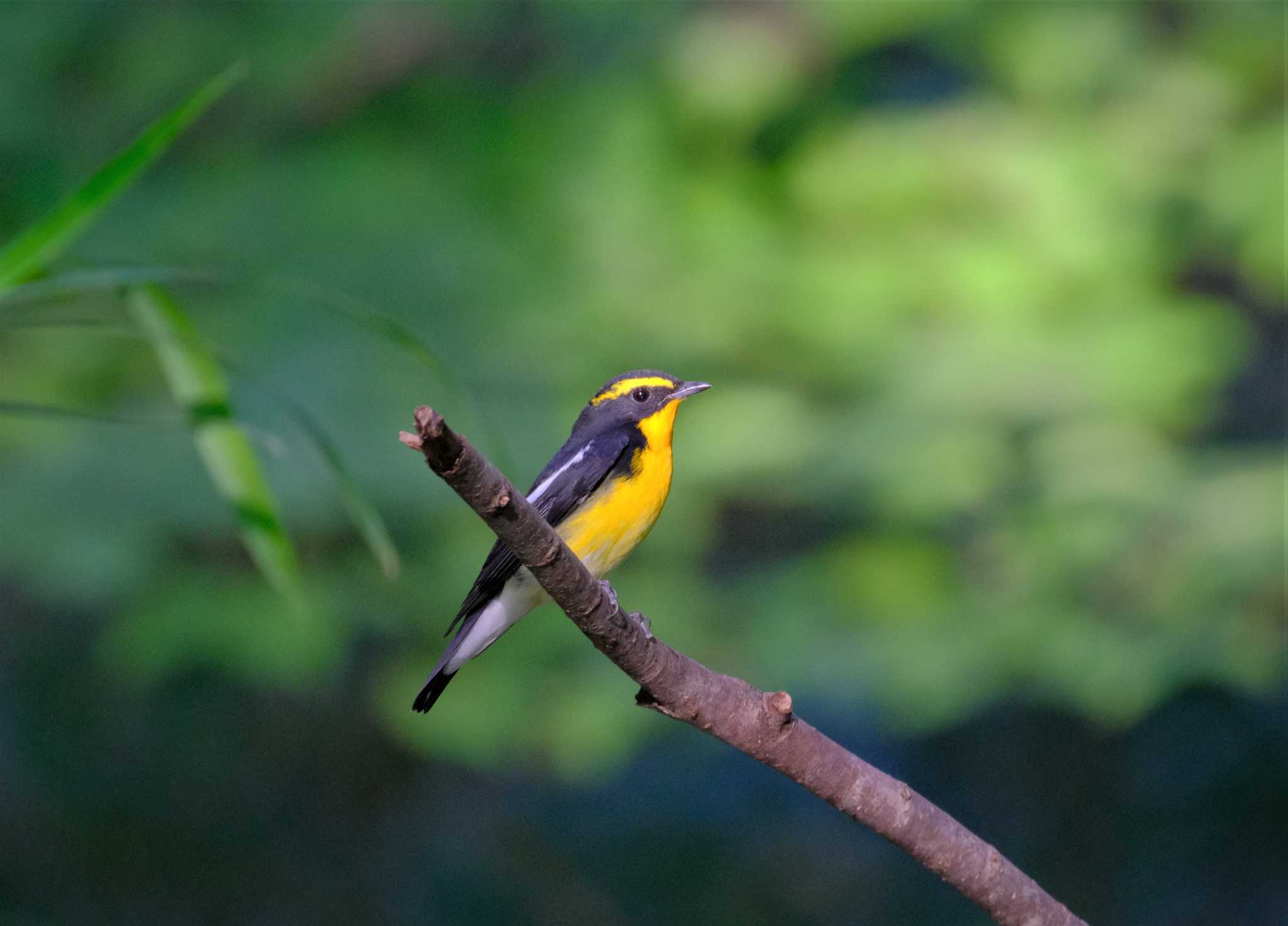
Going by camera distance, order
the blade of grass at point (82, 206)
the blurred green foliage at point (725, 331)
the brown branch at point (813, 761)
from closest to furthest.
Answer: the blade of grass at point (82, 206)
the brown branch at point (813, 761)
the blurred green foliage at point (725, 331)

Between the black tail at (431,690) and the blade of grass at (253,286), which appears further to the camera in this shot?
the black tail at (431,690)

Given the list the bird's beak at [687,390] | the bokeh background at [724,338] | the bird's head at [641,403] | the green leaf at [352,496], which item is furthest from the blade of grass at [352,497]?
the bokeh background at [724,338]

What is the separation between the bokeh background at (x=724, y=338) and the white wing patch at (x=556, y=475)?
1.69m

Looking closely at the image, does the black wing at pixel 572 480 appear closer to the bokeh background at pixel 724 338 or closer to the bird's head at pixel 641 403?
the bird's head at pixel 641 403

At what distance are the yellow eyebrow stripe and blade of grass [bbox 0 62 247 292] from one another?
1.43 meters

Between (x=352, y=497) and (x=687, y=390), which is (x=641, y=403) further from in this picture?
(x=352, y=497)

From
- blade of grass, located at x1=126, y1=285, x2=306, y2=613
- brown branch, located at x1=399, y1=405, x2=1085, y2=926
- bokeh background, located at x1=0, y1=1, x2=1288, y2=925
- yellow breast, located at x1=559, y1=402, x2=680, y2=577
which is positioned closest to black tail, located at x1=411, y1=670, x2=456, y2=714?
yellow breast, located at x1=559, y1=402, x2=680, y2=577

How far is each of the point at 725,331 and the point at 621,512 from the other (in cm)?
247

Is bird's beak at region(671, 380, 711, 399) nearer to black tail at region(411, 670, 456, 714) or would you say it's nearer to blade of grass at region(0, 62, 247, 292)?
black tail at region(411, 670, 456, 714)

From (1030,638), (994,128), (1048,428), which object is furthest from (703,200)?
(1030,638)

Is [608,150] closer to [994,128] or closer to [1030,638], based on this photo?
[994,128]

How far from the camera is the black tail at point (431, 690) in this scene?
3.08 m

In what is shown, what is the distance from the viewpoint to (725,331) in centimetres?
543

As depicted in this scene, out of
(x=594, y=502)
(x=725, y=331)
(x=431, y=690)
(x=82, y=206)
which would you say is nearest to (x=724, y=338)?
(x=725, y=331)
